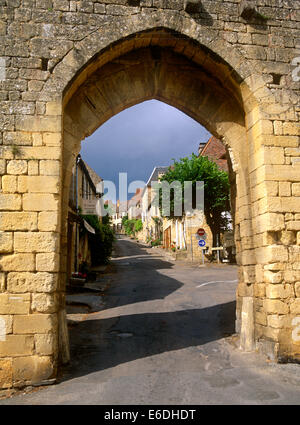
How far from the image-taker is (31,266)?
13.4 ft

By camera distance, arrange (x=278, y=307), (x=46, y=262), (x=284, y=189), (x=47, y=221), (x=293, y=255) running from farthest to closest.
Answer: (x=284, y=189)
(x=293, y=255)
(x=278, y=307)
(x=47, y=221)
(x=46, y=262)

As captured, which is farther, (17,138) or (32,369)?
(17,138)

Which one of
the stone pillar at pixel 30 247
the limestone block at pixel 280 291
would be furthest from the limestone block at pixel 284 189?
the stone pillar at pixel 30 247

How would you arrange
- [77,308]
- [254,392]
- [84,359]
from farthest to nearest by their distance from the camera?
[77,308] < [84,359] < [254,392]

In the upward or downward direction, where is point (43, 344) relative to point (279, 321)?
downward

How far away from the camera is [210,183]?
1953cm

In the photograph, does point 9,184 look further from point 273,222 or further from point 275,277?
point 275,277

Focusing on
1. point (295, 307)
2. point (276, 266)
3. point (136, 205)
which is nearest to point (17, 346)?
point (276, 266)

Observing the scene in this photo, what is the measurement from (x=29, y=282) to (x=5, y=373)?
1042mm

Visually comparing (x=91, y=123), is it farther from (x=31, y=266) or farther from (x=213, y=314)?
(x=213, y=314)

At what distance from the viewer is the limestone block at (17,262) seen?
161 inches

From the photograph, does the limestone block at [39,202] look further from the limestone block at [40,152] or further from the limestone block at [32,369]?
the limestone block at [32,369]
